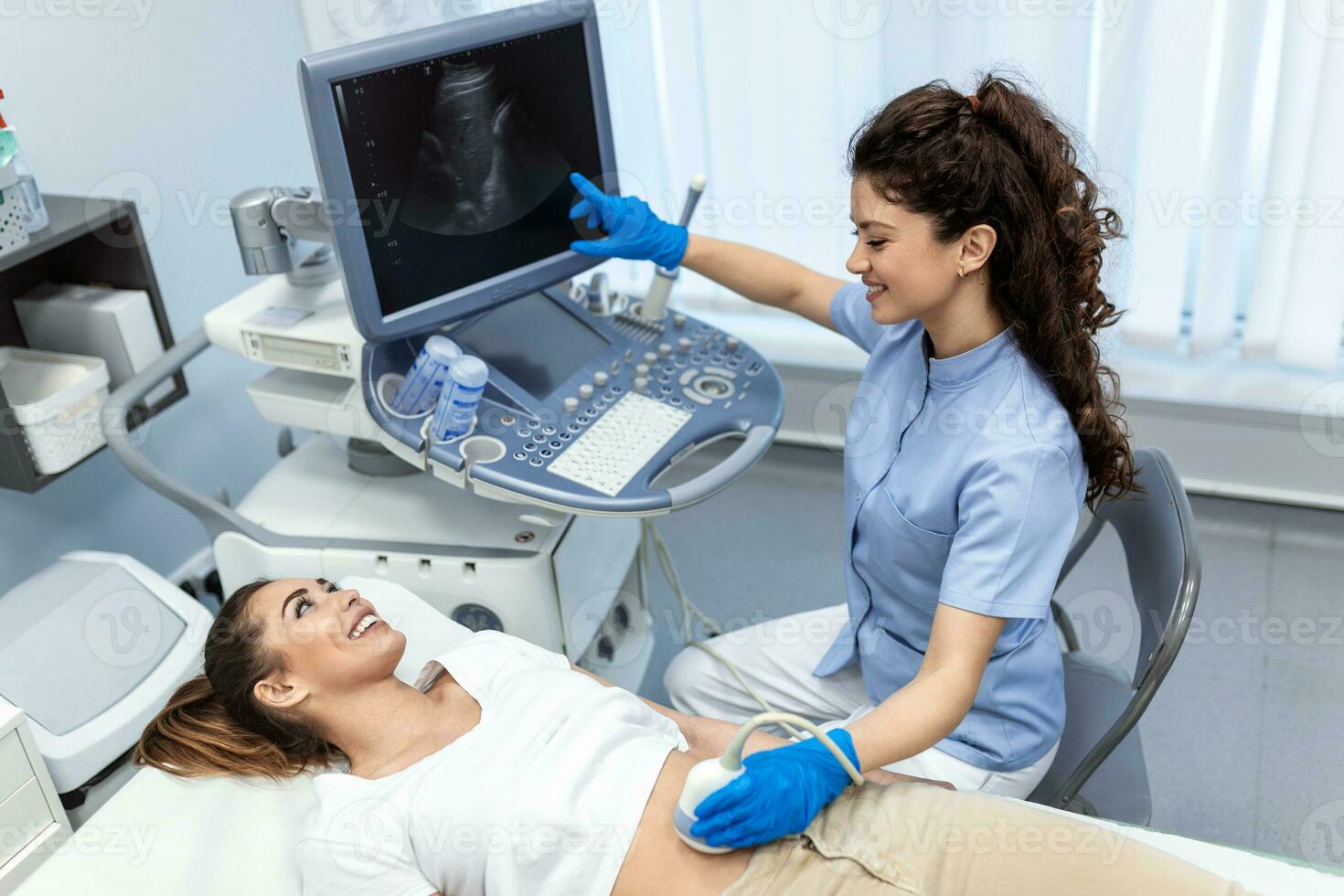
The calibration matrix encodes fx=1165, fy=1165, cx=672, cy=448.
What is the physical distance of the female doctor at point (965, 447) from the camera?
1.30m

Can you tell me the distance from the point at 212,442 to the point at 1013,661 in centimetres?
178

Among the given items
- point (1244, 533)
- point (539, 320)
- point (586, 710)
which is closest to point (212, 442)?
point (539, 320)

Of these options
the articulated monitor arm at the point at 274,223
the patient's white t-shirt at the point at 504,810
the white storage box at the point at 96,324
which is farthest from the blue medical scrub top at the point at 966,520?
the white storage box at the point at 96,324

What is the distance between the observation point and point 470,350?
1822 millimetres

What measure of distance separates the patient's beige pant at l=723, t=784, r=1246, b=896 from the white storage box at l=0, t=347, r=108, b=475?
4.19 ft

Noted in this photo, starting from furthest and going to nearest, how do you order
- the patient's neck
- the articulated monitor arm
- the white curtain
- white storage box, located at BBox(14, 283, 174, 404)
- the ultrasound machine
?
1. the white curtain
2. white storage box, located at BBox(14, 283, 174, 404)
3. the articulated monitor arm
4. the ultrasound machine
5. the patient's neck

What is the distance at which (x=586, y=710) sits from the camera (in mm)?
1434

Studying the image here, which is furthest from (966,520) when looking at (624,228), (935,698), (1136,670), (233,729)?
(233,729)

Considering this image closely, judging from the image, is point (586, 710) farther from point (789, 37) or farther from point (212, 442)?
point (789, 37)

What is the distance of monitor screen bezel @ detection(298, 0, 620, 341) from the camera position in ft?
4.80

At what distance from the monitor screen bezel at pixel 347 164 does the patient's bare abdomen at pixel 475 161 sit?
58mm

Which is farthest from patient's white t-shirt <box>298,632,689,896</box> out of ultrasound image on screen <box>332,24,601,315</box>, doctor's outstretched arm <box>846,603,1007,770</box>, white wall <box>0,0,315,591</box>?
white wall <box>0,0,315,591</box>

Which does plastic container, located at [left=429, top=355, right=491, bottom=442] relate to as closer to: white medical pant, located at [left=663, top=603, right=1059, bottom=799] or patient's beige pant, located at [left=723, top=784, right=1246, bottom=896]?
white medical pant, located at [left=663, top=603, right=1059, bottom=799]

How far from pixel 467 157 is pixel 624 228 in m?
0.26
